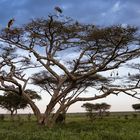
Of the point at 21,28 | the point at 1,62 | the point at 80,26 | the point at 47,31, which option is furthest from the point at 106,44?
Answer: the point at 1,62

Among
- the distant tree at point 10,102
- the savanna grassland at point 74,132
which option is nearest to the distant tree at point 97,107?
the distant tree at point 10,102

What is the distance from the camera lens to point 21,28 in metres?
25.1

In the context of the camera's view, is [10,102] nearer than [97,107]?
Yes

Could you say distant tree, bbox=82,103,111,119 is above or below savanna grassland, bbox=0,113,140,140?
above

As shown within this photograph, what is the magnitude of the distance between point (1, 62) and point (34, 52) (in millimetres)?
4146

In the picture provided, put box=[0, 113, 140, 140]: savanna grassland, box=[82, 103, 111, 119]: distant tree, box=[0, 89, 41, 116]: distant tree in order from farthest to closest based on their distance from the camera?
1. box=[82, 103, 111, 119]: distant tree
2. box=[0, 89, 41, 116]: distant tree
3. box=[0, 113, 140, 140]: savanna grassland

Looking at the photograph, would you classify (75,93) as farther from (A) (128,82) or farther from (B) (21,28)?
→ (B) (21,28)

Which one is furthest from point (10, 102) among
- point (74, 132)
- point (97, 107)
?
point (74, 132)

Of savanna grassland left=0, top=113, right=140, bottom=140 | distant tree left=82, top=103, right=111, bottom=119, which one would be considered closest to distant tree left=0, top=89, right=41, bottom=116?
distant tree left=82, top=103, right=111, bottom=119

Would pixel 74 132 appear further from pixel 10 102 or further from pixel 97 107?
pixel 97 107

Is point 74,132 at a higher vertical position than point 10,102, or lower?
lower

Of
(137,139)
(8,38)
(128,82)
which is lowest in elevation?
(137,139)

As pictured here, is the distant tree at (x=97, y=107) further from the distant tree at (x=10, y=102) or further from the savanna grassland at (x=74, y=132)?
the savanna grassland at (x=74, y=132)

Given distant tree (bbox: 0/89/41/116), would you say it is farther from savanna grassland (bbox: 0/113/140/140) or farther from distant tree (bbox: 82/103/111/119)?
savanna grassland (bbox: 0/113/140/140)
